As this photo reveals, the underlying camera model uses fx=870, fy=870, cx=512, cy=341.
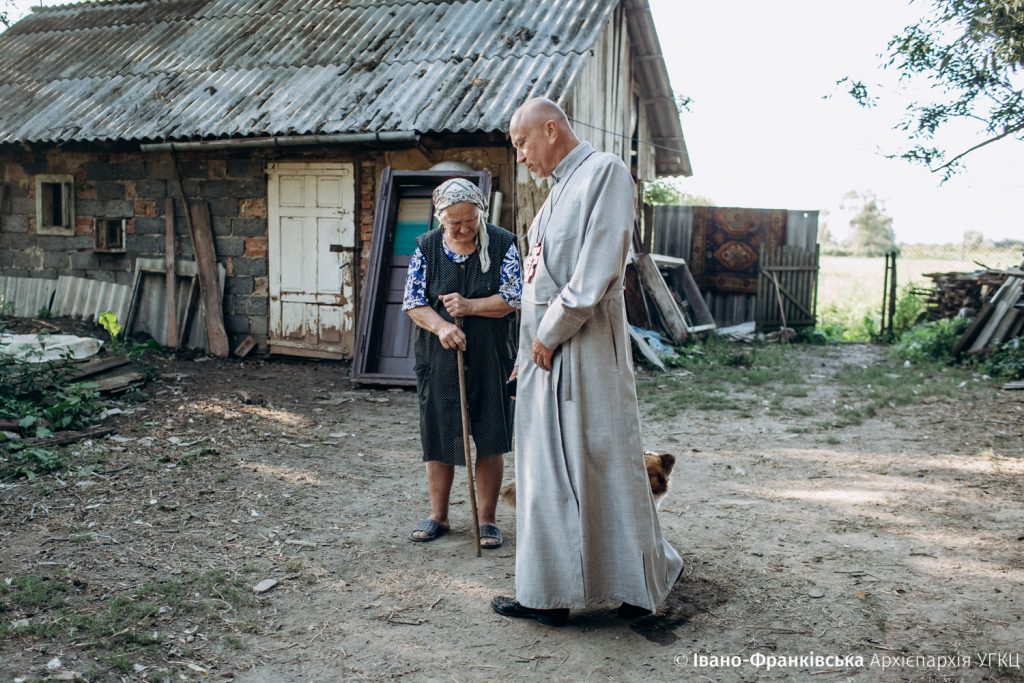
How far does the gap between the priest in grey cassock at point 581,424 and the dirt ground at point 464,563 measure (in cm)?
24

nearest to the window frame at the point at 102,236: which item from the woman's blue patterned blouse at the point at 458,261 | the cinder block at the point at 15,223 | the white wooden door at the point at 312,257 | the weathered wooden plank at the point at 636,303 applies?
the cinder block at the point at 15,223

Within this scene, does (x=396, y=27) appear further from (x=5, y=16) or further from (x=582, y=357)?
(x=5, y=16)

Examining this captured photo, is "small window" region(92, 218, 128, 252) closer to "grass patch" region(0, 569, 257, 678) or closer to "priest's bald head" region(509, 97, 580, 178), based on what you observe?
"grass patch" region(0, 569, 257, 678)

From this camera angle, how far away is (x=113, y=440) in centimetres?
628

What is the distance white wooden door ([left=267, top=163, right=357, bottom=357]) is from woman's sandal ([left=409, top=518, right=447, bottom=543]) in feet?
18.8

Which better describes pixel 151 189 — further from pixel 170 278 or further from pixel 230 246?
pixel 230 246

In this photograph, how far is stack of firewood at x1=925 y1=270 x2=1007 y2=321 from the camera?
12914mm

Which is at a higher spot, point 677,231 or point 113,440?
point 677,231

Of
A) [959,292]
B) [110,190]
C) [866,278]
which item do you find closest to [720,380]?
[959,292]

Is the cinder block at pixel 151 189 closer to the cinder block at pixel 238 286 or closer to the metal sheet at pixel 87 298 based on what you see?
the metal sheet at pixel 87 298

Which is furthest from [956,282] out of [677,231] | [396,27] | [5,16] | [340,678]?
[5,16]

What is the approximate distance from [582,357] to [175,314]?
28.3 feet

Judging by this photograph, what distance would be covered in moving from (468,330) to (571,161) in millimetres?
1130

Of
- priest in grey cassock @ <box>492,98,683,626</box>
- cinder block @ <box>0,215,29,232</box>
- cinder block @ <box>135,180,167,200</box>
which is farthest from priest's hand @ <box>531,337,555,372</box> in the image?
cinder block @ <box>0,215,29,232</box>
